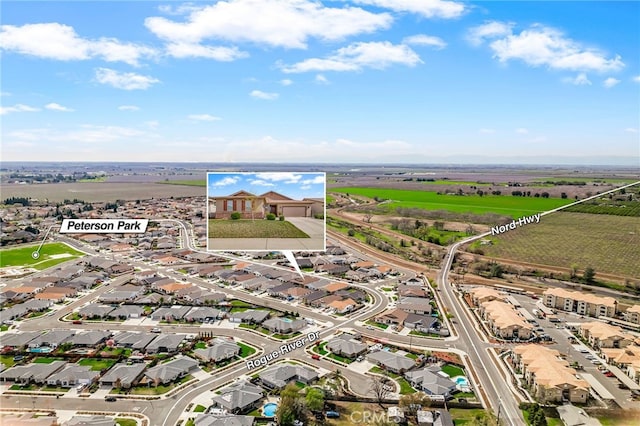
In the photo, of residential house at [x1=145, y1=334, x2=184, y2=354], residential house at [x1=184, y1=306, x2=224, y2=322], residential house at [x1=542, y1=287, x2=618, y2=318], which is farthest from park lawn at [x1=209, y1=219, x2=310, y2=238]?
residential house at [x1=542, y1=287, x2=618, y2=318]

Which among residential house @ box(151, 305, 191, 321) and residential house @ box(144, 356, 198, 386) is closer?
residential house @ box(144, 356, 198, 386)

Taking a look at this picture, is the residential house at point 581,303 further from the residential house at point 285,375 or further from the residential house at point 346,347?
the residential house at point 285,375

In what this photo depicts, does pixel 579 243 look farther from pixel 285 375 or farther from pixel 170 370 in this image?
pixel 170 370

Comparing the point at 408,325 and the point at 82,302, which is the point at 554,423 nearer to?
the point at 408,325

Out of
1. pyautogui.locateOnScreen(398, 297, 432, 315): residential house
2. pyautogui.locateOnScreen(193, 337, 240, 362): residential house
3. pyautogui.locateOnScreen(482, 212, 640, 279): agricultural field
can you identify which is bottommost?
pyautogui.locateOnScreen(193, 337, 240, 362): residential house

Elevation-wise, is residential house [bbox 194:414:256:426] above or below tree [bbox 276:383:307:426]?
below

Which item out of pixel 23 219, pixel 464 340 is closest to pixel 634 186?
pixel 464 340

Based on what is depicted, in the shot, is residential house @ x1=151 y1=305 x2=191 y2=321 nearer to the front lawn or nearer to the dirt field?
the front lawn
